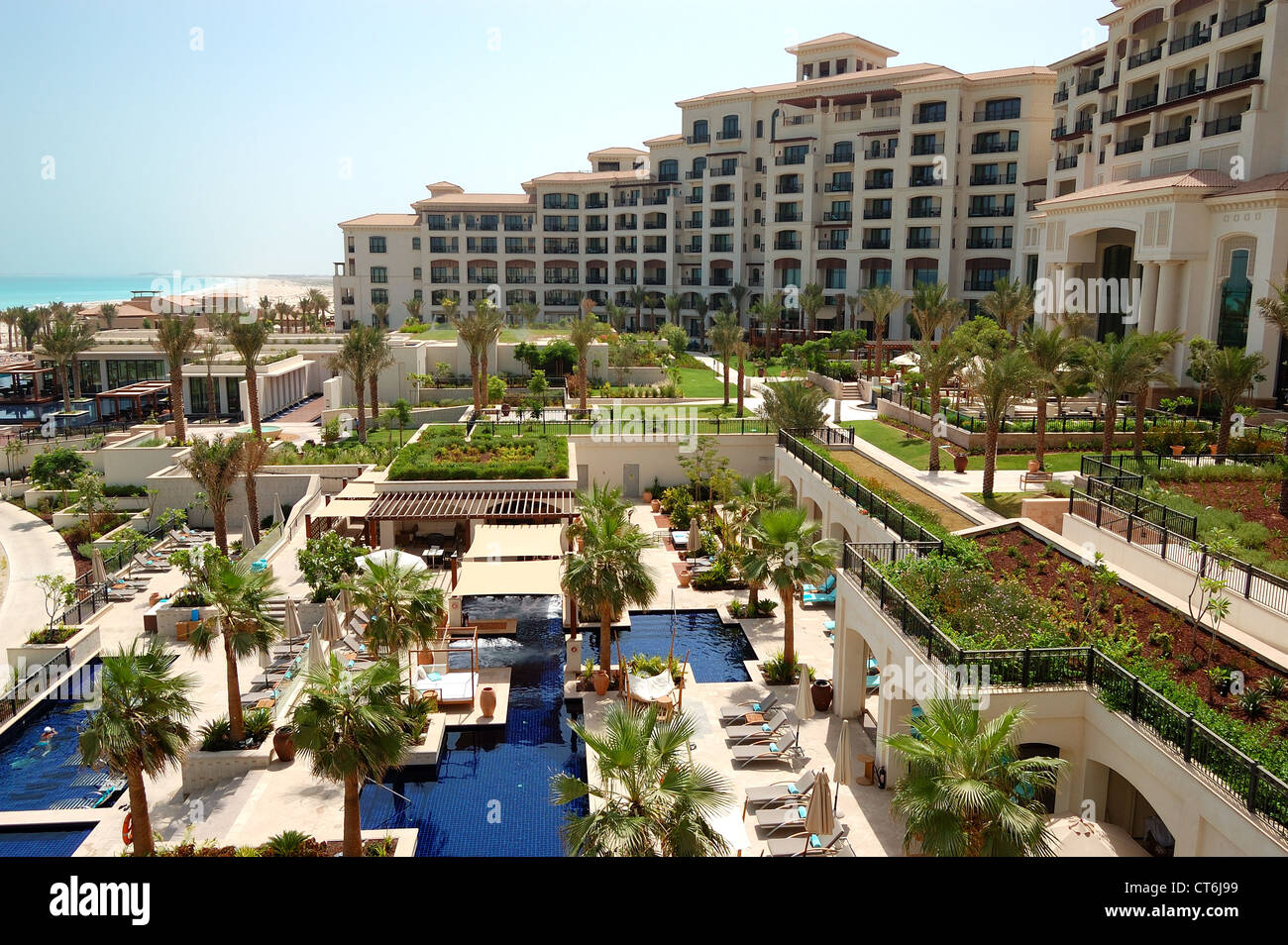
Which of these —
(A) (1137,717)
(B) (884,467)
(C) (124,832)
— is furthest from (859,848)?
(B) (884,467)

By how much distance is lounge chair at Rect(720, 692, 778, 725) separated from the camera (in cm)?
2111

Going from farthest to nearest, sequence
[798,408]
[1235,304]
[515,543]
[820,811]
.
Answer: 1. [1235,304]
2. [798,408]
3. [515,543]
4. [820,811]

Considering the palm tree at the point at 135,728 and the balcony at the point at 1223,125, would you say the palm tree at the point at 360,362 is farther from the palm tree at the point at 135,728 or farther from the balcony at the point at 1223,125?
the balcony at the point at 1223,125

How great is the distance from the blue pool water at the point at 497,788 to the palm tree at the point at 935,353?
659 inches

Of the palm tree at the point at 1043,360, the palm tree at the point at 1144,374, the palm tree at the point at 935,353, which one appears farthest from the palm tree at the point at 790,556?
the palm tree at the point at 1144,374

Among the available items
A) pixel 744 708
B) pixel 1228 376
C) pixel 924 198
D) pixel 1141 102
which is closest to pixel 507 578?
pixel 744 708

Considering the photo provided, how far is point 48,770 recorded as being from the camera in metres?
20.0

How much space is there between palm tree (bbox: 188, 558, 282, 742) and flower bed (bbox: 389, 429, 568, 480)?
54.4 feet

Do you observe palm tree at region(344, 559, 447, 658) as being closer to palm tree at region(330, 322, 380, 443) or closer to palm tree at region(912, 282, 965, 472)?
palm tree at region(912, 282, 965, 472)

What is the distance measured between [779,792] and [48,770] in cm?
1457

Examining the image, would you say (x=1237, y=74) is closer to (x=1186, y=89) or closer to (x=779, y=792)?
(x=1186, y=89)

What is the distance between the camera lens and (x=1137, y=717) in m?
14.1

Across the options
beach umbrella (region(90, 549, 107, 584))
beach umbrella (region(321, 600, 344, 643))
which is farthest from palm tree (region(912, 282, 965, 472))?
beach umbrella (region(90, 549, 107, 584))
